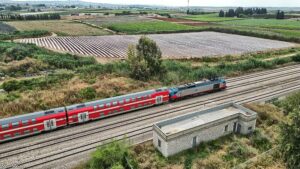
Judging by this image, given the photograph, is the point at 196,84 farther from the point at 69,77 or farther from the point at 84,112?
the point at 69,77

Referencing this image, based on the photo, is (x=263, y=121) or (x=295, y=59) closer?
(x=263, y=121)

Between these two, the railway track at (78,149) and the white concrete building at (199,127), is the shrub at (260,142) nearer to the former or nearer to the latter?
the white concrete building at (199,127)

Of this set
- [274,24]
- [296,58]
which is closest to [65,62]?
[296,58]

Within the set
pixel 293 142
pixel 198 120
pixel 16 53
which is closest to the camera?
pixel 293 142

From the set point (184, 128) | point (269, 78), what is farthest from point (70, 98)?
point (269, 78)

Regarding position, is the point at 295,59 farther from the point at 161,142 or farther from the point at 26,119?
the point at 26,119
